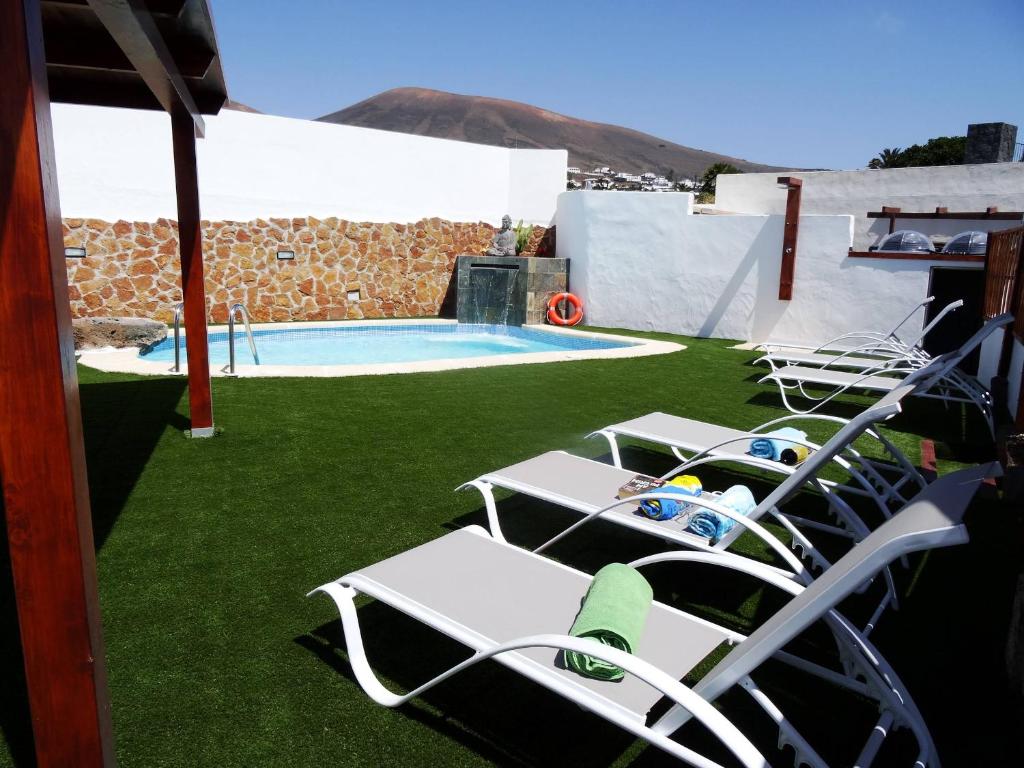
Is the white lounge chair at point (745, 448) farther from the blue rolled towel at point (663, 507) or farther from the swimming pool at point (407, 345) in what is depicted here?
the swimming pool at point (407, 345)

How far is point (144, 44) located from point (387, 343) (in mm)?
9680

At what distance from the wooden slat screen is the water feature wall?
24.2ft

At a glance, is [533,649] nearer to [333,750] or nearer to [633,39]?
[333,750]

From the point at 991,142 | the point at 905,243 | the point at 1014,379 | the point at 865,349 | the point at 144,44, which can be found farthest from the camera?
the point at 991,142

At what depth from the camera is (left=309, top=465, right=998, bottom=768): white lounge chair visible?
1.61m

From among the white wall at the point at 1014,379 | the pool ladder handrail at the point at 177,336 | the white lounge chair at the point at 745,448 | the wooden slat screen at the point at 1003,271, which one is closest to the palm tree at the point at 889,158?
the wooden slat screen at the point at 1003,271

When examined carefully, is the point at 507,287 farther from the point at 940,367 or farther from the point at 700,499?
the point at 700,499

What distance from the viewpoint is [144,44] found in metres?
3.02

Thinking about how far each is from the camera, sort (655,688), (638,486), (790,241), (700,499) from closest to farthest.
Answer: (655,688)
(700,499)
(638,486)
(790,241)

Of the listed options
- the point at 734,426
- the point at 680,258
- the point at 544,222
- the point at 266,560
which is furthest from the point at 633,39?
the point at 266,560

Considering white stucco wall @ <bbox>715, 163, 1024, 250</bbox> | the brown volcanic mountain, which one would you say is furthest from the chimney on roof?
the brown volcanic mountain

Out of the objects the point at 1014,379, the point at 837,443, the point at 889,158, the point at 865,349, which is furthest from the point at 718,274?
the point at 889,158

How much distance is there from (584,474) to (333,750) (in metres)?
1.94

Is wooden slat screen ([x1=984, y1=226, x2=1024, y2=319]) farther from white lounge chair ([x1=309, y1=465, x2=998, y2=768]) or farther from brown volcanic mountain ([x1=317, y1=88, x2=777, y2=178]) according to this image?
brown volcanic mountain ([x1=317, y1=88, x2=777, y2=178])
